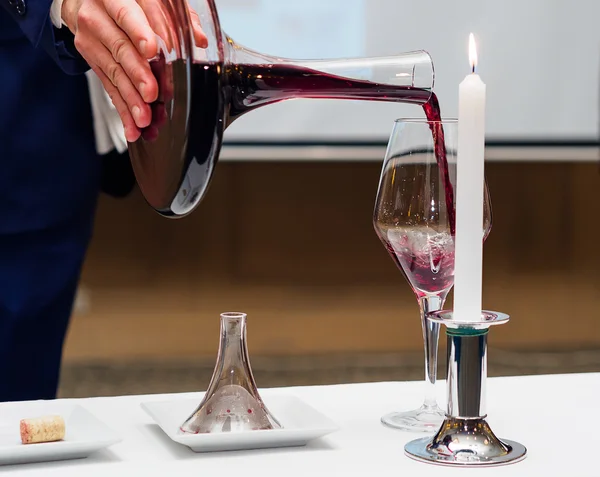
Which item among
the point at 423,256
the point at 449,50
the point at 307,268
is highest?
the point at 449,50

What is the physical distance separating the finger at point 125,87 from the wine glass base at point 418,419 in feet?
0.88


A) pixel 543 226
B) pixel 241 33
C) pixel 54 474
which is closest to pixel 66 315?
pixel 54 474

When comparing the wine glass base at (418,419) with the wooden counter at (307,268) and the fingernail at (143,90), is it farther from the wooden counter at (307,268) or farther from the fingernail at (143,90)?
the wooden counter at (307,268)

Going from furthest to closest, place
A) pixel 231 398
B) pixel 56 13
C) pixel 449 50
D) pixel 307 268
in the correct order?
pixel 307 268 → pixel 449 50 → pixel 56 13 → pixel 231 398

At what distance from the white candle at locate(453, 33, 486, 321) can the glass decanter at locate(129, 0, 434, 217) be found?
8 centimetres

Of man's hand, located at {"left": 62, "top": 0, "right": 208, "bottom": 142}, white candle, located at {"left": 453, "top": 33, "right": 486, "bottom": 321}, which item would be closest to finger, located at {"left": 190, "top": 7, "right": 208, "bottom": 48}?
man's hand, located at {"left": 62, "top": 0, "right": 208, "bottom": 142}

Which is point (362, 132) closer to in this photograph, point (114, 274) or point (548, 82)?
point (548, 82)

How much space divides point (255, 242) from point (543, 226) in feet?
2.74

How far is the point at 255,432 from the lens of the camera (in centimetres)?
58

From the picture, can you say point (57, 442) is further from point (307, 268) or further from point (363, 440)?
point (307, 268)

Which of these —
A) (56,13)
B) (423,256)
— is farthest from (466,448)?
(56,13)

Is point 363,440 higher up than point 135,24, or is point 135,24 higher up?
point 135,24

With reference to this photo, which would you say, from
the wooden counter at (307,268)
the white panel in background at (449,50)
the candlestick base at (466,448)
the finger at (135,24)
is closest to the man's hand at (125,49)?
the finger at (135,24)

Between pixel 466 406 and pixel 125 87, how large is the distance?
0.92 ft
